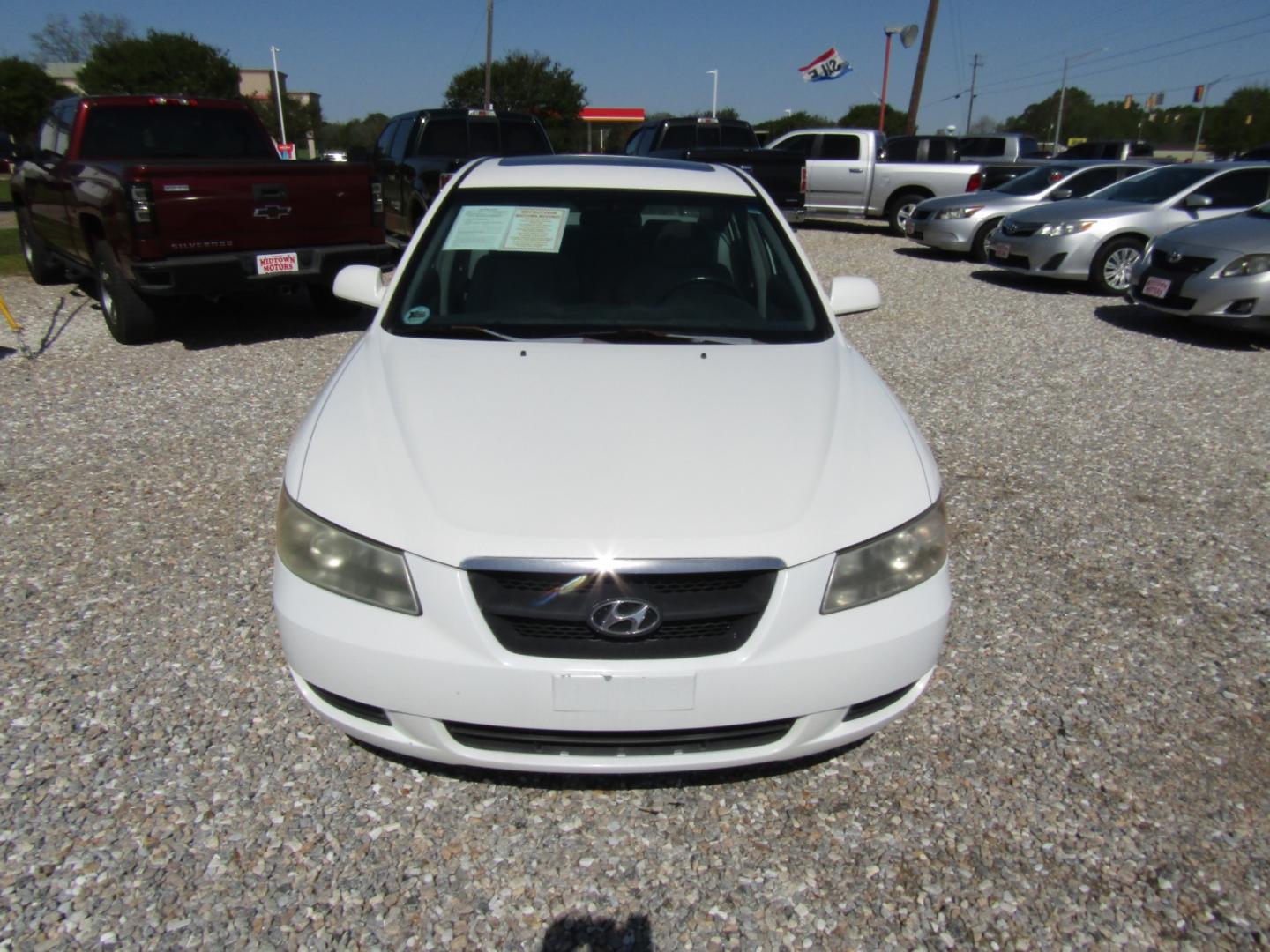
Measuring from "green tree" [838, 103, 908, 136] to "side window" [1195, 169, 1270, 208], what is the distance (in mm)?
53626

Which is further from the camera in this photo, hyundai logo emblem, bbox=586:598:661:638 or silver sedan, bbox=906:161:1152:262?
silver sedan, bbox=906:161:1152:262

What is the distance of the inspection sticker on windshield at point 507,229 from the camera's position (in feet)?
10.8

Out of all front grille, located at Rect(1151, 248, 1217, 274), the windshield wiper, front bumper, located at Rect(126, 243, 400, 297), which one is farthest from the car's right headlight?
front grille, located at Rect(1151, 248, 1217, 274)

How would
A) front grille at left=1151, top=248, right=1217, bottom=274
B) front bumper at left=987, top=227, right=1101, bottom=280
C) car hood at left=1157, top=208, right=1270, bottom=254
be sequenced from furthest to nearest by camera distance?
1. front bumper at left=987, top=227, right=1101, bottom=280
2. front grille at left=1151, top=248, right=1217, bottom=274
3. car hood at left=1157, top=208, right=1270, bottom=254

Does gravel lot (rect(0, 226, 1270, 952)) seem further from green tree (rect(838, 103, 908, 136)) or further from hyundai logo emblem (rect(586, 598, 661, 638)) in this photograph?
green tree (rect(838, 103, 908, 136))

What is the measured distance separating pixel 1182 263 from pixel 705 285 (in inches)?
274

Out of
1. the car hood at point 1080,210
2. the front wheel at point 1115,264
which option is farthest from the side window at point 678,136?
the front wheel at point 1115,264

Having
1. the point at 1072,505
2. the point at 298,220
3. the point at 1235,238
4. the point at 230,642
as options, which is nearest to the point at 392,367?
the point at 230,642

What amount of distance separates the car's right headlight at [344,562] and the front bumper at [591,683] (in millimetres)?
32

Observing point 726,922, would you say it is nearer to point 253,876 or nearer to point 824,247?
point 253,876

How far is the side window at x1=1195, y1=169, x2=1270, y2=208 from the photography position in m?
10.0

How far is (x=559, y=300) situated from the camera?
3.17 metres

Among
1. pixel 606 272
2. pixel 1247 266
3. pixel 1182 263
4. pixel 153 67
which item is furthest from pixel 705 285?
pixel 153 67

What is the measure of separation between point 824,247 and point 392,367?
13.0 m
